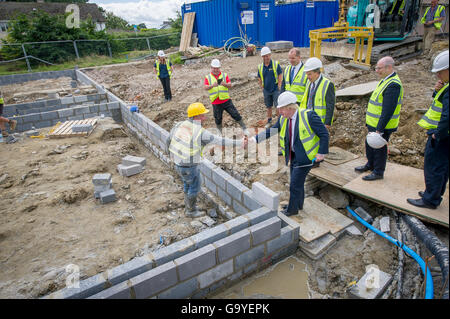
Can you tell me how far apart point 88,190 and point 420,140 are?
6086mm

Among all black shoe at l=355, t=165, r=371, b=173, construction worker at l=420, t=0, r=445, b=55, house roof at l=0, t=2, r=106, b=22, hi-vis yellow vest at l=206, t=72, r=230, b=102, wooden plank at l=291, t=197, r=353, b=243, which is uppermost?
house roof at l=0, t=2, r=106, b=22

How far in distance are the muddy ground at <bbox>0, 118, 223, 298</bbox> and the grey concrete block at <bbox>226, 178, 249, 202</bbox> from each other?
1.73 feet

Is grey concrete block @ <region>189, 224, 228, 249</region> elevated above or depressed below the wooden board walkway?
below

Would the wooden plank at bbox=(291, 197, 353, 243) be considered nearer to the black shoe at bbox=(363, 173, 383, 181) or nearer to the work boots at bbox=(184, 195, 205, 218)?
the black shoe at bbox=(363, 173, 383, 181)

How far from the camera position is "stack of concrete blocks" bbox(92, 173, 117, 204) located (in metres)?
5.02

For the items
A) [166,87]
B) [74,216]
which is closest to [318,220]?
[74,216]

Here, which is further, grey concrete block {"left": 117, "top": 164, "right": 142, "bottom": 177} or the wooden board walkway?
grey concrete block {"left": 117, "top": 164, "right": 142, "bottom": 177}

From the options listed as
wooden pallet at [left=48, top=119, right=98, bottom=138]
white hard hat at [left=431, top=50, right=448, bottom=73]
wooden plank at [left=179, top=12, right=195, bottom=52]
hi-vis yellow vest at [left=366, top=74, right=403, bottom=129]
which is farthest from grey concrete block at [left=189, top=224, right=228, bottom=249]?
wooden plank at [left=179, top=12, right=195, bottom=52]

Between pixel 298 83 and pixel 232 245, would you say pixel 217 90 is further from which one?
pixel 232 245

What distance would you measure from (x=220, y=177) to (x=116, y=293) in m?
2.30

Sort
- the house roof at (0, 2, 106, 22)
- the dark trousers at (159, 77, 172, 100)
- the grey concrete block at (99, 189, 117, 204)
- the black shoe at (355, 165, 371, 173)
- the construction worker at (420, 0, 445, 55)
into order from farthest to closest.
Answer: the house roof at (0, 2, 106, 22)
the dark trousers at (159, 77, 172, 100)
the construction worker at (420, 0, 445, 55)
the grey concrete block at (99, 189, 117, 204)
the black shoe at (355, 165, 371, 173)

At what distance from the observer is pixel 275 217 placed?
3523 mm

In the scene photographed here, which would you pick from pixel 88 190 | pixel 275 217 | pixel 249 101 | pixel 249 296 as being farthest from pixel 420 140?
pixel 88 190

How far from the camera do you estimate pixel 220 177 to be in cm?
450
